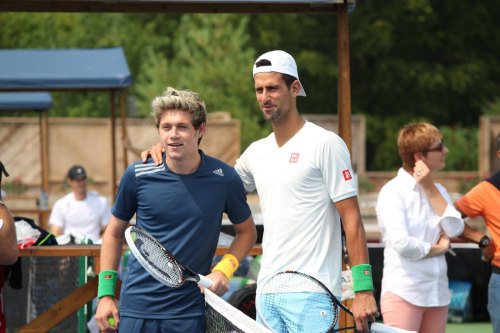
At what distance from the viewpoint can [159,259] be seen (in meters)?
3.26

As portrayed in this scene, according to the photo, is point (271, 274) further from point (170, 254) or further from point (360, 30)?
point (360, 30)

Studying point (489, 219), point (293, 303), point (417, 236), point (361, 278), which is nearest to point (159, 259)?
point (293, 303)

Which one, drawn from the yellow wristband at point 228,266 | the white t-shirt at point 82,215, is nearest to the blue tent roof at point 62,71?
the white t-shirt at point 82,215

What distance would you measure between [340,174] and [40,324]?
2911mm

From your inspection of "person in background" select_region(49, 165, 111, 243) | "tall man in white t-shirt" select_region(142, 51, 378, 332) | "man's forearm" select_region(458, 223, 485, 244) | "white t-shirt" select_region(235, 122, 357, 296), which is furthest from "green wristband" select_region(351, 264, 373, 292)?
"person in background" select_region(49, 165, 111, 243)

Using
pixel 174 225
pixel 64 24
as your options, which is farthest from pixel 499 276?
pixel 64 24

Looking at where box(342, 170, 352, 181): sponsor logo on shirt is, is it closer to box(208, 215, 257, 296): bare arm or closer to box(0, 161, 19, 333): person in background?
box(208, 215, 257, 296): bare arm

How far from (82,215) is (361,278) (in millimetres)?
6726

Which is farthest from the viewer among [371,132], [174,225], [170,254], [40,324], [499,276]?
[371,132]

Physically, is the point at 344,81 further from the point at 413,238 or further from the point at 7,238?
the point at 7,238

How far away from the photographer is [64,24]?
31.2 m

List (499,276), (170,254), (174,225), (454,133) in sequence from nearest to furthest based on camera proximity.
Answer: (170,254) < (174,225) < (499,276) < (454,133)

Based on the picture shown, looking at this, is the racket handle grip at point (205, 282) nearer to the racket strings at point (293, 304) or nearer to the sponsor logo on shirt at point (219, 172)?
the racket strings at point (293, 304)

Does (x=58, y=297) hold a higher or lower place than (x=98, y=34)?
lower
